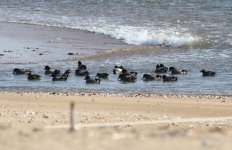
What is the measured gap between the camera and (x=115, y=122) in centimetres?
1423

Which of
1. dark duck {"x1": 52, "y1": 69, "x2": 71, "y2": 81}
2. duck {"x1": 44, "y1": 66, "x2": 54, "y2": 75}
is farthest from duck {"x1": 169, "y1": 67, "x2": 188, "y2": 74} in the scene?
duck {"x1": 44, "y1": 66, "x2": 54, "y2": 75}

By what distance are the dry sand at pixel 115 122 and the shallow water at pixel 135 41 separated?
6.82ft

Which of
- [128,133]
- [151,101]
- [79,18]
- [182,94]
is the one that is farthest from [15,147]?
[79,18]

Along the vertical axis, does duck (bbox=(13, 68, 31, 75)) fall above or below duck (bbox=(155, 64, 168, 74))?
below

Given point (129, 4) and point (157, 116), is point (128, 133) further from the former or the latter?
point (129, 4)

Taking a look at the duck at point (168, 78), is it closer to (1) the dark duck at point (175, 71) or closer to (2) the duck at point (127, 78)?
(2) the duck at point (127, 78)

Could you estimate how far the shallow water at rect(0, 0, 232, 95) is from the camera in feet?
66.5

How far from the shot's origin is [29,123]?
46.5 ft

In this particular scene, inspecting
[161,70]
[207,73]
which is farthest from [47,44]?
[207,73]

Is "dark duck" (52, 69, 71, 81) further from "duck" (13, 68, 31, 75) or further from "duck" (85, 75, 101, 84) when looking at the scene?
"duck" (13, 68, 31, 75)

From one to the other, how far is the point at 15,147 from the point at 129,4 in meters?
37.8

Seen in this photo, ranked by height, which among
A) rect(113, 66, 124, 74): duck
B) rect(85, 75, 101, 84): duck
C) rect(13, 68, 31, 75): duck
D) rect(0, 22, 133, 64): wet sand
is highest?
rect(0, 22, 133, 64): wet sand

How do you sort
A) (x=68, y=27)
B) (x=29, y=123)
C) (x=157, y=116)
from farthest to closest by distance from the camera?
(x=68, y=27)
(x=157, y=116)
(x=29, y=123)

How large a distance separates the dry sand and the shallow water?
6.82 ft
